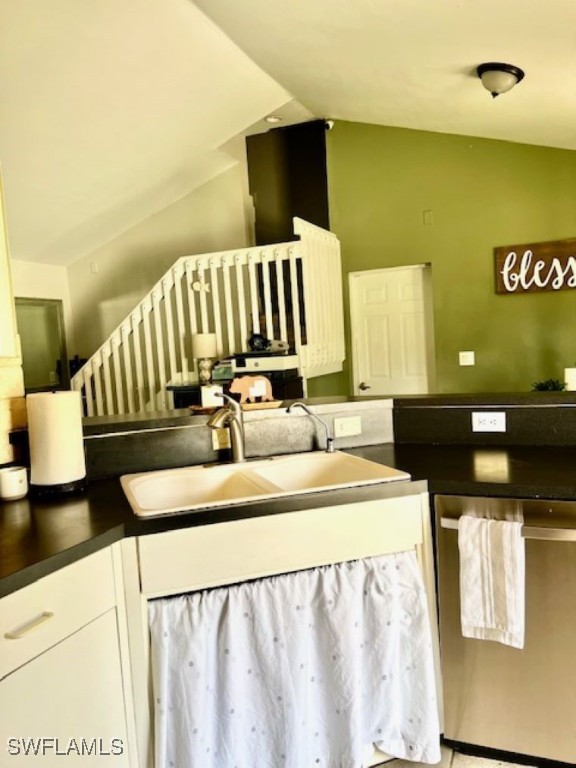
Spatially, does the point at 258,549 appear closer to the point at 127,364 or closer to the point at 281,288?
the point at 281,288

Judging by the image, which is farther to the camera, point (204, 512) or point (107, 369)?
point (107, 369)

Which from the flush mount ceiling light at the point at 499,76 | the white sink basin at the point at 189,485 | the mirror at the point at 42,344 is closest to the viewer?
the white sink basin at the point at 189,485

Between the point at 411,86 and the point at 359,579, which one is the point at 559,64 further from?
the point at 359,579

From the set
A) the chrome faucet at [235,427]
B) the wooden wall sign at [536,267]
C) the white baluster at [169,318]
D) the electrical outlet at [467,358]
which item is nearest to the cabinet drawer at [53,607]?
the chrome faucet at [235,427]

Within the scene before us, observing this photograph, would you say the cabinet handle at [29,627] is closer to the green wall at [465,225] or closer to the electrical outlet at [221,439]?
the electrical outlet at [221,439]

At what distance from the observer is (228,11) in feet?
11.3

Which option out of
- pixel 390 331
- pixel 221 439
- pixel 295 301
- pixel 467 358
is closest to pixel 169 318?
pixel 295 301

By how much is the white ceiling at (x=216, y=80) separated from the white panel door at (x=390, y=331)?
1381mm

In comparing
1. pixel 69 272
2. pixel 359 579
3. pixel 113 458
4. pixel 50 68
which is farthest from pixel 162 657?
pixel 69 272

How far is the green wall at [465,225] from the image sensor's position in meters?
4.69

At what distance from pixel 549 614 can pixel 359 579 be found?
0.54 m

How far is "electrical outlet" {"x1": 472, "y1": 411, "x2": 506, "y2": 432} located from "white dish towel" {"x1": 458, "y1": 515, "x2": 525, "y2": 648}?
2.04 feet

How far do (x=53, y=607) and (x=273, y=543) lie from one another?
0.57 m

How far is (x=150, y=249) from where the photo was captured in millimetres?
6406
